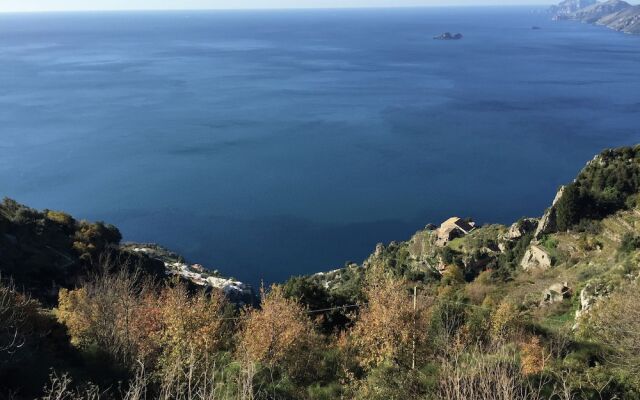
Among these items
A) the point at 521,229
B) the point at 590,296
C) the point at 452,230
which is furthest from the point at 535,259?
the point at 590,296

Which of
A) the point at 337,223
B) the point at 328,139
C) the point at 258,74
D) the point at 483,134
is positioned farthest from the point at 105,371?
the point at 258,74

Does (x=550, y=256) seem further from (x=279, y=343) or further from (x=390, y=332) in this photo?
(x=279, y=343)

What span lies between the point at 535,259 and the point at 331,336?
15758mm

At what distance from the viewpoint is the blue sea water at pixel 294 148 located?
165 ft

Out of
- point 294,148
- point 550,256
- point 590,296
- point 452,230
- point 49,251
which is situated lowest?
point 294,148

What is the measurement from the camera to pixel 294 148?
2763 inches

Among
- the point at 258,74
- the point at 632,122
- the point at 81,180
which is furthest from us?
the point at 258,74

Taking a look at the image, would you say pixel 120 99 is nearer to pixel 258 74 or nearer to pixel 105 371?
pixel 258 74

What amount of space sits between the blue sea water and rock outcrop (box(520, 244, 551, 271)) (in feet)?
59.4

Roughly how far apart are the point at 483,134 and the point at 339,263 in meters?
40.4

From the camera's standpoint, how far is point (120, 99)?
95.7m

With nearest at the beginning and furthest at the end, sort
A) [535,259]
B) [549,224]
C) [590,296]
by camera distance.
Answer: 1. [590,296]
2. [535,259]
3. [549,224]

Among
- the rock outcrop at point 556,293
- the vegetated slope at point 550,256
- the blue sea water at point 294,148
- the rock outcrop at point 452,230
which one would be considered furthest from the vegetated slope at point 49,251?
the rock outcrop at point 452,230

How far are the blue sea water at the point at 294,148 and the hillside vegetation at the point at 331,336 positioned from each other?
20254 millimetres
